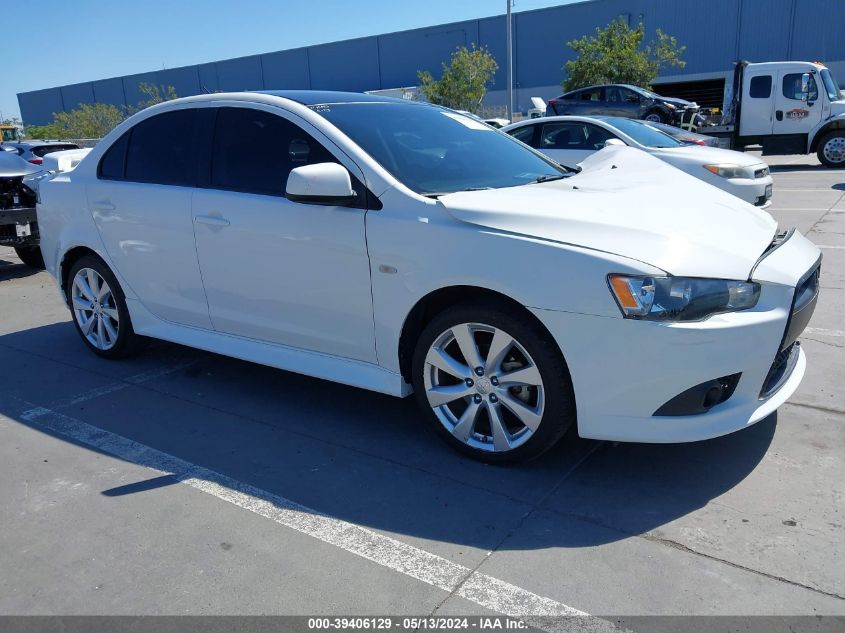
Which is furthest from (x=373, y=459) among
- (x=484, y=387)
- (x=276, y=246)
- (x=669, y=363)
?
(x=669, y=363)

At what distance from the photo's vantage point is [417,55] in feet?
157

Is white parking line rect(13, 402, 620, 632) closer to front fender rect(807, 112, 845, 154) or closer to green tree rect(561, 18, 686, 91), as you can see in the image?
front fender rect(807, 112, 845, 154)

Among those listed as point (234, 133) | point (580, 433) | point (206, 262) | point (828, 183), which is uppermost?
point (234, 133)

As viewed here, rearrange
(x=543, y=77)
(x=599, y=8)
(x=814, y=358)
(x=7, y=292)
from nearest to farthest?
1. (x=814, y=358)
2. (x=7, y=292)
3. (x=599, y=8)
4. (x=543, y=77)

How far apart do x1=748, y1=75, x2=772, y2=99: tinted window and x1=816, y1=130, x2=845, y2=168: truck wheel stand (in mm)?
1759

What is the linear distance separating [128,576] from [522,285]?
1933 mm

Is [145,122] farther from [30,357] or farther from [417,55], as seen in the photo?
[417,55]

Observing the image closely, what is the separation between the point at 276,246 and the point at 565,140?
783 centimetres

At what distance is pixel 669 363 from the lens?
114 inches

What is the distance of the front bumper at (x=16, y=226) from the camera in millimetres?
8422

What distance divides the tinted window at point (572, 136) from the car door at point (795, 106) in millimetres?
9357

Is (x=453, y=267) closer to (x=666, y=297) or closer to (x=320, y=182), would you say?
(x=320, y=182)

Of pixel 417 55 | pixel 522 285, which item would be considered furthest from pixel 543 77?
pixel 522 285

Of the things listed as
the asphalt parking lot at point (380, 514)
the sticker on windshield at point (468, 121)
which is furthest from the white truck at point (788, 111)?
the asphalt parking lot at point (380, 514)
